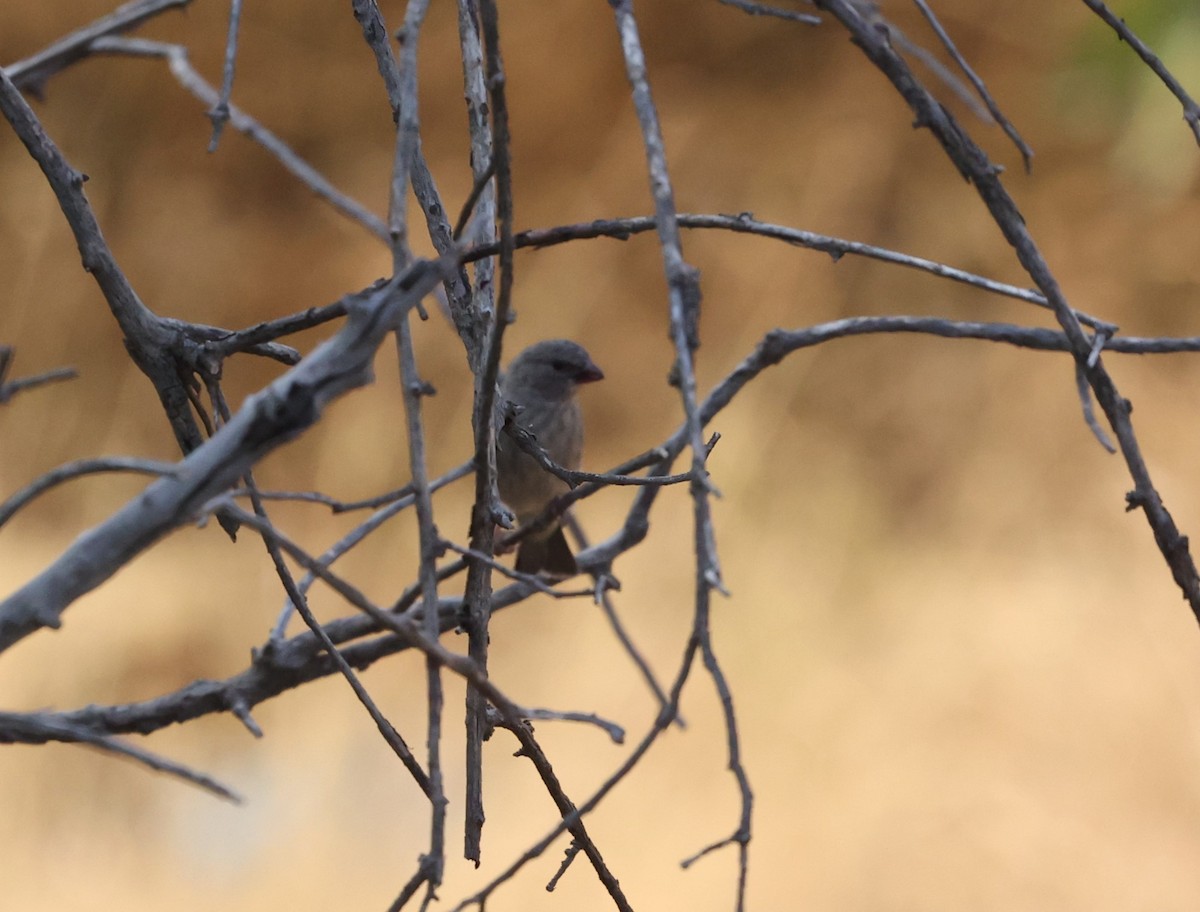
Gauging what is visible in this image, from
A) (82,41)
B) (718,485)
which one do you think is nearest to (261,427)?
(82,41)

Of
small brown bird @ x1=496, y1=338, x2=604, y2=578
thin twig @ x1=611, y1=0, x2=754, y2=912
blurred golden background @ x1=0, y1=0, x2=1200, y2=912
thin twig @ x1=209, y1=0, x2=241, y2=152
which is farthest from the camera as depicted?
blurred golden background @ x1=0, y1=0, x2=1200, y2=912

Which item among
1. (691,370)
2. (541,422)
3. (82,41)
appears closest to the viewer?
(691,370)

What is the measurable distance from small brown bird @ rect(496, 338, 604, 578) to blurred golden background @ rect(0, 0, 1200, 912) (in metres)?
2.18

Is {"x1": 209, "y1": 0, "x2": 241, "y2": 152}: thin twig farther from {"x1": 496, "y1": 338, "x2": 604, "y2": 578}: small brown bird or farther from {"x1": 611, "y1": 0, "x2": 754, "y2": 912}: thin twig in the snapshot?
{"x1": 496, "y1": 338, "x2": 604, "y2": 578}: small brown bird

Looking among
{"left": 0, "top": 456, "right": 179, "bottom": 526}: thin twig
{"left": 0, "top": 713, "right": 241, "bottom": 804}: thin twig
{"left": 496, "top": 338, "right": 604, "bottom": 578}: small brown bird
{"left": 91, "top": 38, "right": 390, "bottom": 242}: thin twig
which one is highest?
{"left": 496, "top": 338, "right": 604, "bottom": 578}: small brown bird

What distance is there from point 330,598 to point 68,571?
4326mm

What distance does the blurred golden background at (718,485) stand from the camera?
470cm

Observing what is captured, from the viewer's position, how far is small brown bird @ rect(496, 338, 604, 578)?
2611 millimetres

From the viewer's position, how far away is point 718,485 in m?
4.91

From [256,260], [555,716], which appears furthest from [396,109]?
[256,260]

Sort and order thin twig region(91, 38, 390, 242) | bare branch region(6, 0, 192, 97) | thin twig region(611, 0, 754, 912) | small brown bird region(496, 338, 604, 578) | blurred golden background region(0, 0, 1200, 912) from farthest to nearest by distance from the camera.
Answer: blurred golden background region(0, 0, 1200, 912)
small brown bird region(496, 338, 604, 578)
bare branch region(6, 0, 192, 97)
thin twig region(91, 38, 390, 242)
thin twig region(611, 0, 754, 912)

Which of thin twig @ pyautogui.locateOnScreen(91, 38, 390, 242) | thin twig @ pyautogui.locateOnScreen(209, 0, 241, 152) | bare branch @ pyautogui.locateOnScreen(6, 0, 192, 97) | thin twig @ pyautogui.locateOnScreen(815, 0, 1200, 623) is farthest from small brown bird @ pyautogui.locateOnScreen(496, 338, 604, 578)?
thin twig @ pyautogui.locateOnScreen(815, 0, 1200, 623)

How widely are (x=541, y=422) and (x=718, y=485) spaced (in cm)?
226

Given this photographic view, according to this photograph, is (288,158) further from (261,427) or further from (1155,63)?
(1155,63)
